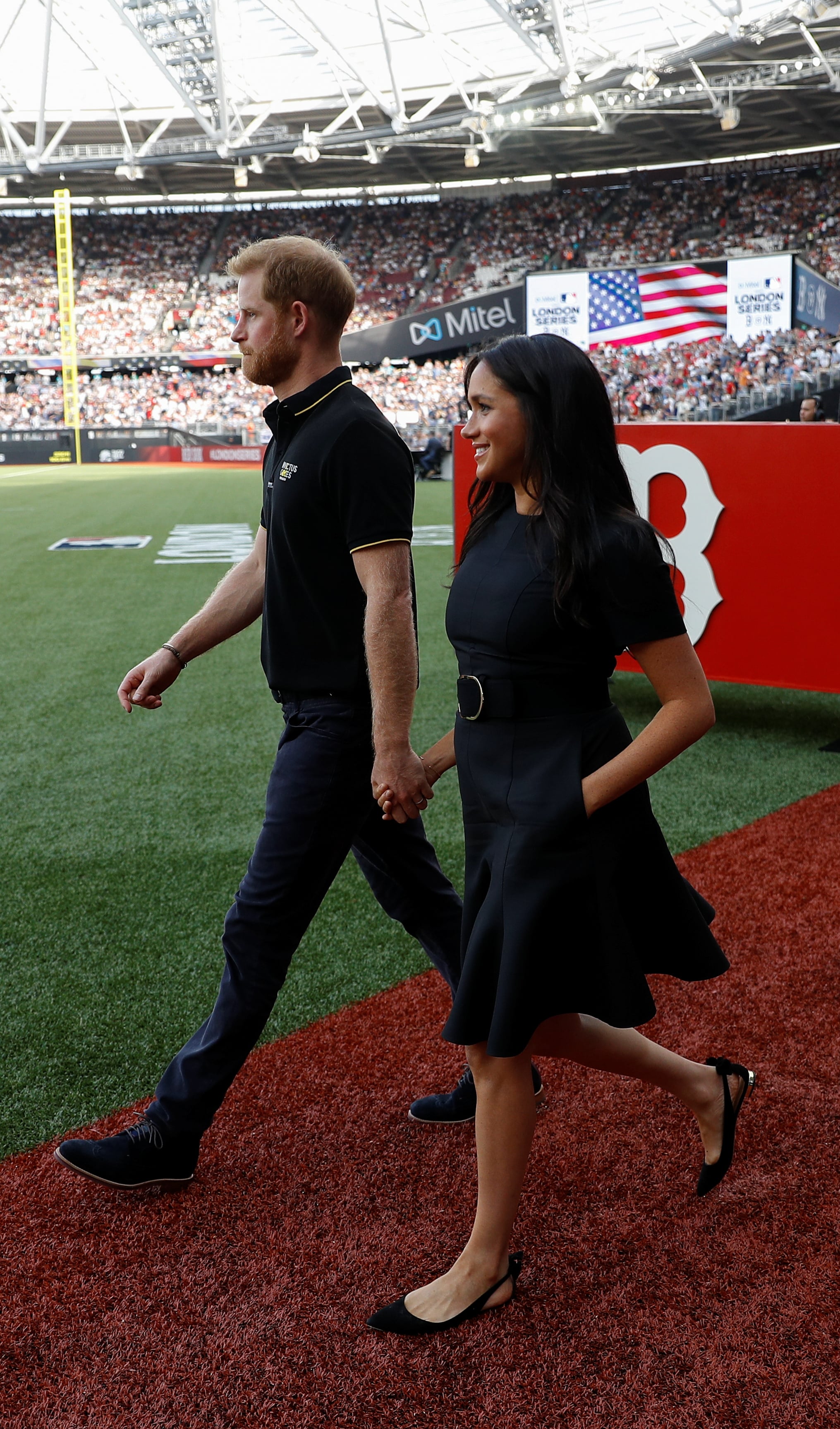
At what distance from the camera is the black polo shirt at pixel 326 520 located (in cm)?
238

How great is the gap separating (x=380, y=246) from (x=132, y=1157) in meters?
50.1

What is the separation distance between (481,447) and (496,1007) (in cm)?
98

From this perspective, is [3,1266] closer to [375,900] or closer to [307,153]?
[375,900]

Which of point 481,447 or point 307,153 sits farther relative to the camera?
point 307,153

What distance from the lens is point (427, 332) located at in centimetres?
4100

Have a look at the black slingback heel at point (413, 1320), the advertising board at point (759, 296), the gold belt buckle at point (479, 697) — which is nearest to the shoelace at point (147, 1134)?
the black slingback heel at point (413, 1320)

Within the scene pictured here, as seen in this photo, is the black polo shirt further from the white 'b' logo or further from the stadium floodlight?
the stadium floodlight

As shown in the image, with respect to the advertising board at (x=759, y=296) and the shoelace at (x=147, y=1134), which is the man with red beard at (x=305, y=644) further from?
the advertising board at (x=759, y=296)

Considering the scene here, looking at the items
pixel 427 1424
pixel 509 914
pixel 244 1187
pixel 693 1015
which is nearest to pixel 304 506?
pixel 509 914

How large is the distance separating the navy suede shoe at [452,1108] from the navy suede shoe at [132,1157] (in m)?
0.58

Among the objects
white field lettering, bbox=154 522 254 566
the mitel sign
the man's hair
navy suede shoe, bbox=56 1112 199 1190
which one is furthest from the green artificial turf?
the mitel sign

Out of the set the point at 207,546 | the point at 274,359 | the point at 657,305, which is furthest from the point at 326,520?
the point at 657,305

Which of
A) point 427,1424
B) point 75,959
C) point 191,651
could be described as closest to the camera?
point 427,1424

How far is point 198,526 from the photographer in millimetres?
17703
